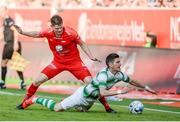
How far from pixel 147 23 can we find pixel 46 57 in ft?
13.8

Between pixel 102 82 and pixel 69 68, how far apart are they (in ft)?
5.95

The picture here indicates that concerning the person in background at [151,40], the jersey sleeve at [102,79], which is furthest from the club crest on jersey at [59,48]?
the person in background at [151,40]

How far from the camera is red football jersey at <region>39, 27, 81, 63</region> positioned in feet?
49.8

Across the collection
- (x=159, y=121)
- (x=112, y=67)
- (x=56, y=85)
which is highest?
(x=112, y=67)

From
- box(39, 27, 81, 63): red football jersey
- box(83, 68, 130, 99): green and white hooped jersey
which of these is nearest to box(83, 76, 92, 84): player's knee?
box(39, 27, 81, 63): red football jersey

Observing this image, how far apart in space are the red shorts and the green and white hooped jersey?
108 centimetres

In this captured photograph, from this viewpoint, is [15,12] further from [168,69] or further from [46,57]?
[168,69]

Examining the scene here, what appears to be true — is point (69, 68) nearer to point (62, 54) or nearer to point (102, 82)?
point (62, 54)

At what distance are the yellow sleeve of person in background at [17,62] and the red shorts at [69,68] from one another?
7836mm

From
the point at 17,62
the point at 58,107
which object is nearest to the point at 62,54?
the point at 58,107

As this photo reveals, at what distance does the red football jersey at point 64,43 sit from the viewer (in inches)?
597

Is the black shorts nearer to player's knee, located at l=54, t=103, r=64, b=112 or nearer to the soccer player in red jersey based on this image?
the soccer player in red jersey

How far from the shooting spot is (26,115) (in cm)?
1386

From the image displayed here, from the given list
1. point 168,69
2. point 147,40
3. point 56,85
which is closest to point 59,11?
point 147,40
